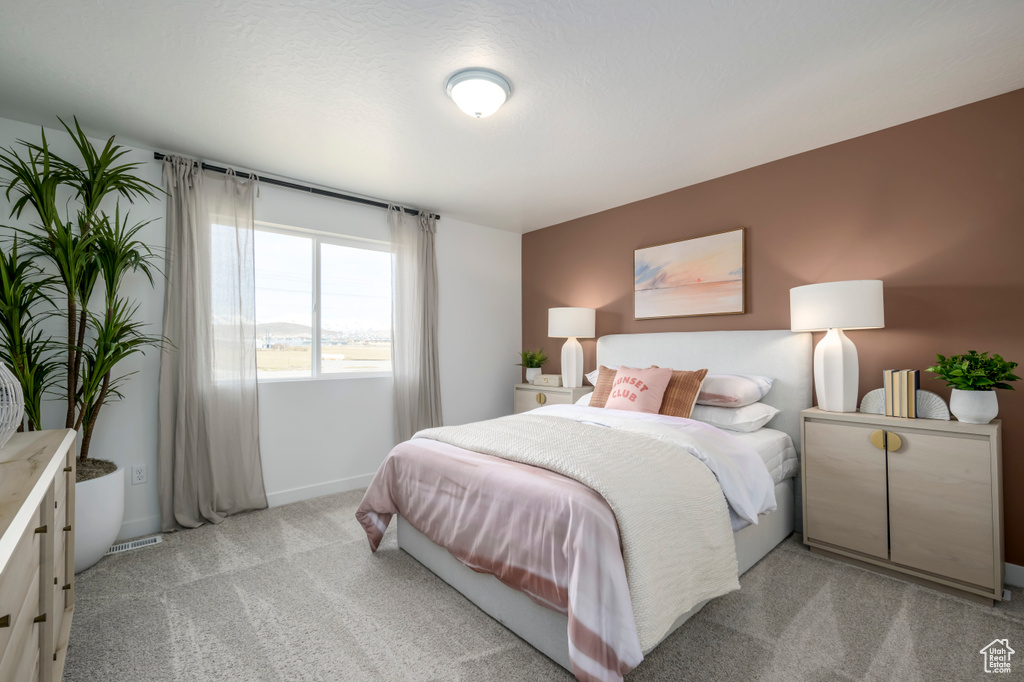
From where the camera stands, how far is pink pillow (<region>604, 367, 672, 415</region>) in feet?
9.52

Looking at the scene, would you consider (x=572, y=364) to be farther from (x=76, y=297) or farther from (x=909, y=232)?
(x=76, y=297)

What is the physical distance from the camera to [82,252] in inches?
95.0

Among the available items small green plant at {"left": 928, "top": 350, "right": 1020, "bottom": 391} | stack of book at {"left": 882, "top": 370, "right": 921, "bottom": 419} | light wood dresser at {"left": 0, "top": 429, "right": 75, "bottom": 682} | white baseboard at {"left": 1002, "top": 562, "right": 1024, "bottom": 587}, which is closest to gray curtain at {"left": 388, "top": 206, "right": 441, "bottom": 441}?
light wood dresser at {"left": 0, "top": 429, "right": 75, "bottom": 682}

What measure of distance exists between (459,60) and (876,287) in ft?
8.00

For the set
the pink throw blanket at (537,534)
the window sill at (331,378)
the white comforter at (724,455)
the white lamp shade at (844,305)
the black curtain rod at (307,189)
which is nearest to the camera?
the pink throw blanket at (537,534)

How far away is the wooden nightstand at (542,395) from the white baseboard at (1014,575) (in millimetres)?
2666

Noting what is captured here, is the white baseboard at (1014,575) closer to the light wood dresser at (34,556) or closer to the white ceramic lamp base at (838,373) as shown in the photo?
the white ceramic lamp base at (838,373)

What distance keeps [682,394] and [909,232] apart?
1.56 metres

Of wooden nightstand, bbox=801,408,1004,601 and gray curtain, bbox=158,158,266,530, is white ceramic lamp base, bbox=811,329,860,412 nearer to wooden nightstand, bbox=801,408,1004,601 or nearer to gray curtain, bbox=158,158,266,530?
wooden nightstand, bbox=801,408,1004,601

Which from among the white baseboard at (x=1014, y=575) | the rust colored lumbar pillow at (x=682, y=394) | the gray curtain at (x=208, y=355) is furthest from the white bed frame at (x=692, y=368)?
the gray curtain at (x=208, y=355)

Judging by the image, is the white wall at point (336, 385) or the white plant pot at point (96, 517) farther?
the white wall at point (336, 385)

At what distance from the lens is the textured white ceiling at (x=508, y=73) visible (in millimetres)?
1782

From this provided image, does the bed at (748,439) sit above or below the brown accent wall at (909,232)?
below

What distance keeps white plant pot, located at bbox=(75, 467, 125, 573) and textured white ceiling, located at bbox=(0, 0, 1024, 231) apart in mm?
2023
